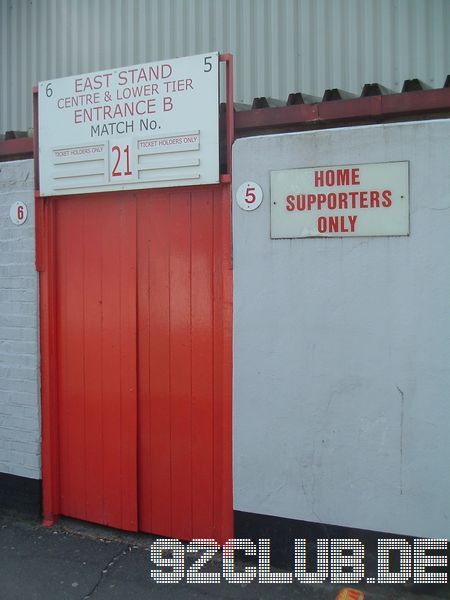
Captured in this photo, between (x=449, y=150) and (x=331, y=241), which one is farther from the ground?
(x=449, y=150)

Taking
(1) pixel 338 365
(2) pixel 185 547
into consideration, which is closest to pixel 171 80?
(1) pixel 338 365

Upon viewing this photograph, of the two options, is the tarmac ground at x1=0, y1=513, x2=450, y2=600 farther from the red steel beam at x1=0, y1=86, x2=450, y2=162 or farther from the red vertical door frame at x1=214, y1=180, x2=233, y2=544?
the red steel beam at x1=0, y1=86, x2=450, y2=162

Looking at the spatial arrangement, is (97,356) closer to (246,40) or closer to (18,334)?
(18,334)

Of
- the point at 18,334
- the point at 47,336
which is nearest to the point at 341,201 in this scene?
the point at 47,336

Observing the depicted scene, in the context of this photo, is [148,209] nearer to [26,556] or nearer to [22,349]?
[22,349]

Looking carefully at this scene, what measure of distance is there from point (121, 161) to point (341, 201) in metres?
1.63

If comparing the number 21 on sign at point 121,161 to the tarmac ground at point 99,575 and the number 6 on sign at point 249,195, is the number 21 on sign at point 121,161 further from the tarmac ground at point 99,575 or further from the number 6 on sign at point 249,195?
the tarmac ground at point 99,575

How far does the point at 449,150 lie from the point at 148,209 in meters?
2.12

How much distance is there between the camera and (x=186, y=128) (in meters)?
4.54

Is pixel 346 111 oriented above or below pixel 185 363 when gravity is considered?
above

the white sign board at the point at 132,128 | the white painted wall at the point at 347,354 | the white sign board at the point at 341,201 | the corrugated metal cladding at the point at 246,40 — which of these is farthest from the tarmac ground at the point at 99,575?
the corrugated metal cladding at the point at 246,40

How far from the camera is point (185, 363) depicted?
15.7 ft

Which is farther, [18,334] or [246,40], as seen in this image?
[246,40]

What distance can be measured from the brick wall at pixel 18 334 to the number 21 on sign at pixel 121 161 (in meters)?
0.81
